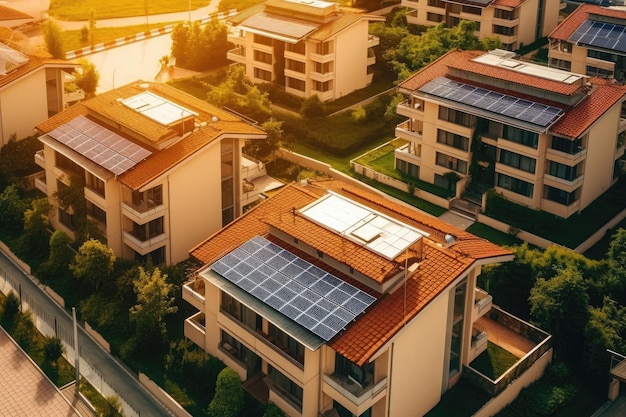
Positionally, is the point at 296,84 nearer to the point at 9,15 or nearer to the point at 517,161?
the point at 517,161

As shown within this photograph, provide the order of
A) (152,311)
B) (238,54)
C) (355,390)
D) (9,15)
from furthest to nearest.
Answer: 1. (9,15)
2. (238,54)
3. (152,311)
4. (355,390)

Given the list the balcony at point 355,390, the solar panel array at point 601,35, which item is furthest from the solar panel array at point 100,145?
the solar panel array at point 601,35

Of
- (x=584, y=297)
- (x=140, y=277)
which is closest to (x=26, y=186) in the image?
(x=140, y=277)

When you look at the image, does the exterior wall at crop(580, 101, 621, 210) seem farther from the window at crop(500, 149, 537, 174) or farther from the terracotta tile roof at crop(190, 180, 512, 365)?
the terracotta tile roof at crop(190, 180, 512, 365)

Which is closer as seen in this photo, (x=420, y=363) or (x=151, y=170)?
(x=420, y=363)

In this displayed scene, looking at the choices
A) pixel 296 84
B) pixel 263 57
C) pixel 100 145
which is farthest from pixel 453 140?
pixel 100 145

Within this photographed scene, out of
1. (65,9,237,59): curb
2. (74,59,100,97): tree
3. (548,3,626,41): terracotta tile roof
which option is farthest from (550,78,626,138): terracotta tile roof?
(65,9,237,59): curb
